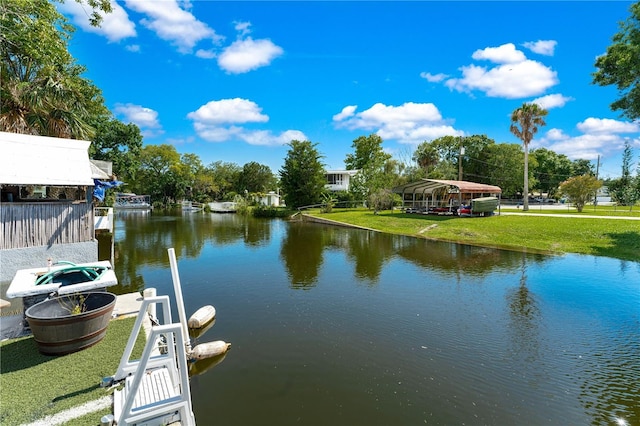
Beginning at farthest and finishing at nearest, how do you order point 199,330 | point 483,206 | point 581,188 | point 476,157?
1. point 476,157
2. point 581,188
3. point 483,206
4. point 199,330

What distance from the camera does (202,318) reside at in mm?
8492

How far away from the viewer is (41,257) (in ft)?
32.3

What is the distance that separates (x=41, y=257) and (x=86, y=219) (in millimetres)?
1646

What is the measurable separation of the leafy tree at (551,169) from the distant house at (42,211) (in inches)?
2753

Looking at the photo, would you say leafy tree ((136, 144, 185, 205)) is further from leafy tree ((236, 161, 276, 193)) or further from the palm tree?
the palm tree

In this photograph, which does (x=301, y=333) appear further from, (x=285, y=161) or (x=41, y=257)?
(x=285, y=161)

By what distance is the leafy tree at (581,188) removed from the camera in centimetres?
2934

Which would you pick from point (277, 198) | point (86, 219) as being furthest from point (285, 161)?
point (86, 219)

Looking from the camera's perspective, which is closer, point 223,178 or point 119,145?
point 119,145

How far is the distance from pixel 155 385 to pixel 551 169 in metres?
75.0

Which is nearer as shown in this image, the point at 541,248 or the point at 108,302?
the point at 108,302

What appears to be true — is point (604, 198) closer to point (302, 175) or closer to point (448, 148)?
point (448, 148)

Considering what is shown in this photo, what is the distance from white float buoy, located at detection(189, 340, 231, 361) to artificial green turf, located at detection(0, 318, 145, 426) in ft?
3.41

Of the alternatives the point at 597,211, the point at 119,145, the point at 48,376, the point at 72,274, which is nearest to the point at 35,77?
the point at 72,274
